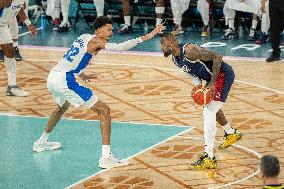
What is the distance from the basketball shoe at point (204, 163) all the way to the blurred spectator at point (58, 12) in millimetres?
11092

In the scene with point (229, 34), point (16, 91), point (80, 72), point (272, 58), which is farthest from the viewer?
point (229, 34)

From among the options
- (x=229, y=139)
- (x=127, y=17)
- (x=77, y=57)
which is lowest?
(x=229, y=139)

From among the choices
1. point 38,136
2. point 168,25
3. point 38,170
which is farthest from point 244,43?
point 38,170

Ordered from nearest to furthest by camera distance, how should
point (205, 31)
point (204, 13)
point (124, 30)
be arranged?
point (204, 13) → point (205, 31) → point (124, 30)

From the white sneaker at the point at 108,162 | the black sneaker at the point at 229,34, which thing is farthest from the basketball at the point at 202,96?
the black sneaker at the point at 229,34

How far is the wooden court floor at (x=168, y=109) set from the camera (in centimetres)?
1206

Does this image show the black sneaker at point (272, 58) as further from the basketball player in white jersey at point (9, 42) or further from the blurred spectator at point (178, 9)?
the basketball player in white jersey at point (9, 42)

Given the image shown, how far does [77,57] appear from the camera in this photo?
12.6 m

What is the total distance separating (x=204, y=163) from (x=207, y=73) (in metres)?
1.19

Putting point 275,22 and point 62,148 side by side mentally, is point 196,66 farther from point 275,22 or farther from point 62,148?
point 275,22

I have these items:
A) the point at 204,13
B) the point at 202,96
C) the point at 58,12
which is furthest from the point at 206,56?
the point at 58,12

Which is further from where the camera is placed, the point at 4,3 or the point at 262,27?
the point at 262,27

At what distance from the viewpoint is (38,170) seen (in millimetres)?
12422

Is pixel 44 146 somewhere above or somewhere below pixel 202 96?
below
